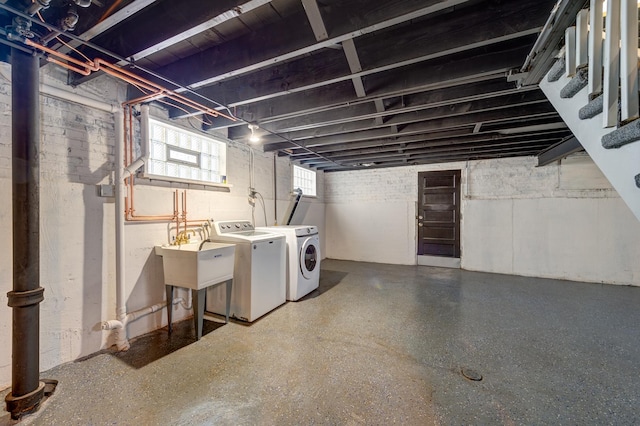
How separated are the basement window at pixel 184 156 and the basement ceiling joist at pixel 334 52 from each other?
256 mm

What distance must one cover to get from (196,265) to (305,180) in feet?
12.3

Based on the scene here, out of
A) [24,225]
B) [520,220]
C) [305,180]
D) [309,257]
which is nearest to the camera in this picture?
[24,225]

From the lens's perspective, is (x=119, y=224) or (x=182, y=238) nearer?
(x=119, y=224)

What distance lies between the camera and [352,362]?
2.05 metres

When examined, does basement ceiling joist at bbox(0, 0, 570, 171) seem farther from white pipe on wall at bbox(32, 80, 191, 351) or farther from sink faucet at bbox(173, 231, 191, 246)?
sink faucet at bbox(173, 231, 191, 246)

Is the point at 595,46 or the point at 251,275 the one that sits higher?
the point at 595,46

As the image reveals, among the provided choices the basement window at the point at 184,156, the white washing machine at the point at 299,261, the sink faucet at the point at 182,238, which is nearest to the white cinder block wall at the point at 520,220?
the white washing machine at the point at 299,261

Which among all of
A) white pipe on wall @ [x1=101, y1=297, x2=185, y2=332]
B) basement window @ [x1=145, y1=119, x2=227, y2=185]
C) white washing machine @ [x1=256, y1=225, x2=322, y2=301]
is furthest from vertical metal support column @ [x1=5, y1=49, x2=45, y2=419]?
white washing machine @ [x1=256, y1=225, x2=322, y2=301]

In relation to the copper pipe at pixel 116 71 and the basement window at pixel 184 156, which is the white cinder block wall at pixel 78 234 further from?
the copper pipe at pixel 116 71

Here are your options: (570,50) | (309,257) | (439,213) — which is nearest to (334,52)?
(570,50)

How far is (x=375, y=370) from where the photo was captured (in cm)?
195

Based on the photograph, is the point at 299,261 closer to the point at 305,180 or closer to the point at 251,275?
the point at 251,275

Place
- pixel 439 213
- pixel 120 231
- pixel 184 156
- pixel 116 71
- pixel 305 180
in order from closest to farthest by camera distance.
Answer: pixel 116 71, pixel 120 231, pixel 184 156, pixel 439 213, pixel 305 180

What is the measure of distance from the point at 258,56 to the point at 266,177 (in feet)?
8.66
